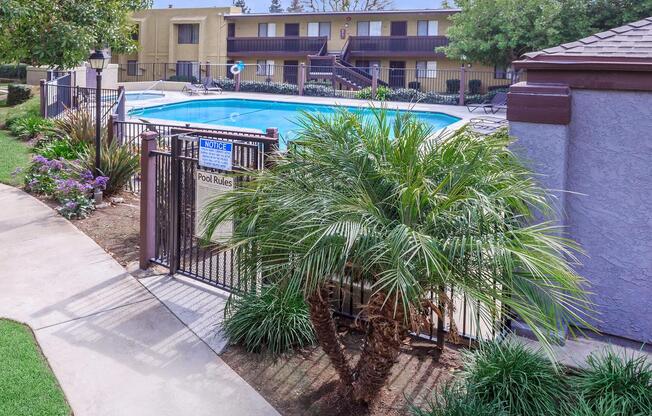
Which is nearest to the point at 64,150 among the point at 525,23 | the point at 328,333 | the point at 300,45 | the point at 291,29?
the point at 328,333

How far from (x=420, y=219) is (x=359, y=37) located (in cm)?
3944

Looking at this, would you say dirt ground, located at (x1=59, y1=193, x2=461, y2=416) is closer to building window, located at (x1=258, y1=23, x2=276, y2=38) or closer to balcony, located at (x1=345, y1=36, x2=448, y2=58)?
balcony, located at (x1=345, y1=36, x2=448, y2=58)

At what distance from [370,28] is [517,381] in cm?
4028

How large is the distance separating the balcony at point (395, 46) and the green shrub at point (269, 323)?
35557mm

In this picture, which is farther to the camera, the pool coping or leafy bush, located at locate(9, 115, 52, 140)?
the pool coping

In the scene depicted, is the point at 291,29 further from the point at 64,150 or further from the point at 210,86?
the point at 64,150

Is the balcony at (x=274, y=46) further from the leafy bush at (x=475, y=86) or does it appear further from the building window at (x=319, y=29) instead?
the leafy bush at (x=475, y=86)

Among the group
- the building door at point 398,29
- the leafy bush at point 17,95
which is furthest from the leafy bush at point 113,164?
the building door at point 398,29

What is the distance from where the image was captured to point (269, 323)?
5625mm

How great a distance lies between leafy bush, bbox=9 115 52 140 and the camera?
16331mm

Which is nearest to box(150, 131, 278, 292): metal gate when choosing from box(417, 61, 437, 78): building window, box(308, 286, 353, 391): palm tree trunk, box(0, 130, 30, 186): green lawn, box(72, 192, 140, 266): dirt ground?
box(72, 192, 140, 266): dirt ground

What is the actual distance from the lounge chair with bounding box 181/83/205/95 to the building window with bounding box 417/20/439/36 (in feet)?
46.9

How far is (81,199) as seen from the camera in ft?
32.9

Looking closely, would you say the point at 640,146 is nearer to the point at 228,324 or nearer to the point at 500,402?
the point at 500,402
